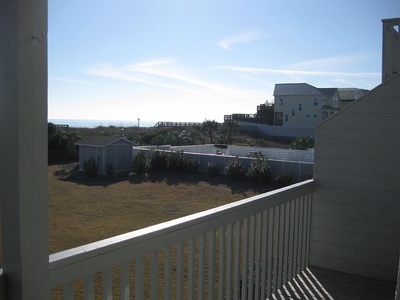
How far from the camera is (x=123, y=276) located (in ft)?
4.58

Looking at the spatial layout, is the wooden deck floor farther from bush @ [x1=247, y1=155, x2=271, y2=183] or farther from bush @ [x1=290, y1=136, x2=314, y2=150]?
bush @ [x1=290, y1=136, x2=314, y2=150]

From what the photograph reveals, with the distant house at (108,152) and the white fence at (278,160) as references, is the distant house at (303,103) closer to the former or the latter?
the white fence at (278,160)

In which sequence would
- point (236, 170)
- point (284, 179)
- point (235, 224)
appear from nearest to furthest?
1. point (235, 224)
2. point (284, 179)
3. point (236, 170)

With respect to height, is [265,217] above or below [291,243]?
above

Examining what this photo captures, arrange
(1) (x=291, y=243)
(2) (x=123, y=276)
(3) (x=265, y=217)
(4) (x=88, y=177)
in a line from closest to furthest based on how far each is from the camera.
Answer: (2) (x=123, y=276) < (3) (x=265, y=217) < (1) (x=291, y=243) < (4) (x=88, y=177)

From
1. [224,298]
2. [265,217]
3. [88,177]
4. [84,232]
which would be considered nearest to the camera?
[224,298]

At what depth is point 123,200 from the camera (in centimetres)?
1019

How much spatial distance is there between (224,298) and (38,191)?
156 cm

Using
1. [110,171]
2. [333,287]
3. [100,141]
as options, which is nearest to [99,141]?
[100,141]

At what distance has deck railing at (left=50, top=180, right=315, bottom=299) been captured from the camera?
1.25m

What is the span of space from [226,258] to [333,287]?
1.68 meters

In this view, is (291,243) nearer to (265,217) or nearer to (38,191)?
(265,217)

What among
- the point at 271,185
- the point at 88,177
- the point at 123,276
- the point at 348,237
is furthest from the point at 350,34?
the point at 88,177

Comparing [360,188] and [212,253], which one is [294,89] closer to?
[360,188]
